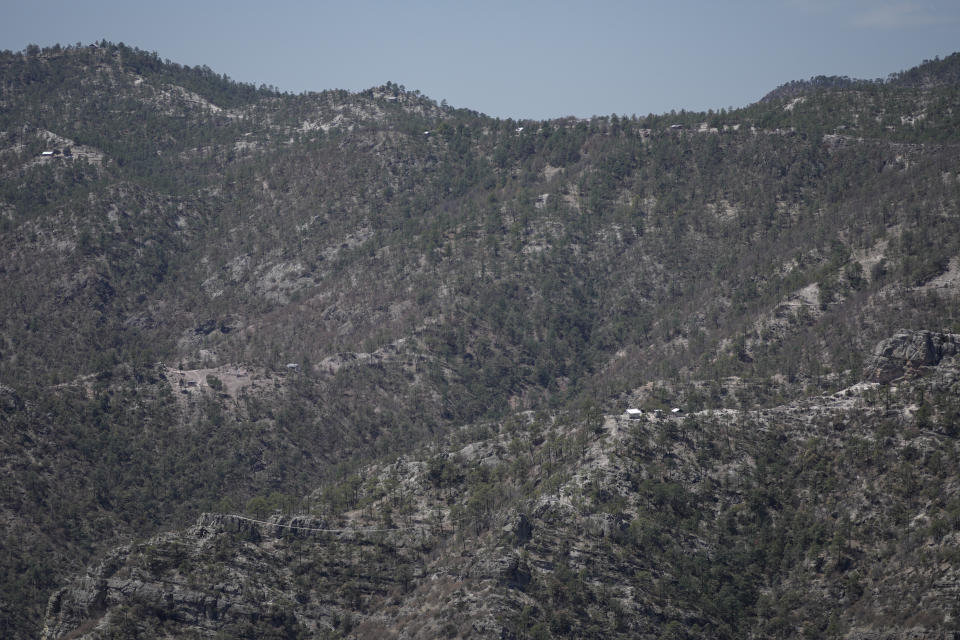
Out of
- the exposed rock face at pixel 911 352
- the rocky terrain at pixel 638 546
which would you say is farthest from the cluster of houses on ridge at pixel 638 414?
the exposed rock face at pixel 911 352

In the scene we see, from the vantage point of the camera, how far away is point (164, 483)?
595 ft

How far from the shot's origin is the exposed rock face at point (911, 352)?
14200 centimetres

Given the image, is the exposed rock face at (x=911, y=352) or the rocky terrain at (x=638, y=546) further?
the exposed rock face at (x=911, y=352)

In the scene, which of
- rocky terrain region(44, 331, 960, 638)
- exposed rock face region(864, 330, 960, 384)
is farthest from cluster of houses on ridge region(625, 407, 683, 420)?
exposed rock face region(864, 330, 960, 384)

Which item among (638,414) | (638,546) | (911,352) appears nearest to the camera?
(638,546)

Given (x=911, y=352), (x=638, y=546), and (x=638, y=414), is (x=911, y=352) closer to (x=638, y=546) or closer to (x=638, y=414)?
(x=638, y=414)

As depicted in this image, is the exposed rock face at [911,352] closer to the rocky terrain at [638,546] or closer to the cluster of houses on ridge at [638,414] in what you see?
the rocky terrain at [638,546]

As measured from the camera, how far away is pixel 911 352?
143375 mm

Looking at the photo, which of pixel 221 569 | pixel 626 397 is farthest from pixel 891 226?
pixel 221 569

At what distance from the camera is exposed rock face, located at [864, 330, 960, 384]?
142000 millimetres

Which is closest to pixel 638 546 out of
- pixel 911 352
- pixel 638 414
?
pixel 638 414

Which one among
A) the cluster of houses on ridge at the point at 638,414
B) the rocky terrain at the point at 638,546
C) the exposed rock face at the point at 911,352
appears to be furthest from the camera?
the cluster of houses on ridge at the point at 638,414

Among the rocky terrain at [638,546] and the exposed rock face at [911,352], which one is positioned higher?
the exposed rock face at [911,352]

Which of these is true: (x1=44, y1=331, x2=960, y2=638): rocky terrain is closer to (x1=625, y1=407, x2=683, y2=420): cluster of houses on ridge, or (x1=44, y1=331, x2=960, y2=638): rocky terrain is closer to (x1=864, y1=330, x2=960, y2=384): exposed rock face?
(x1=864, y1=330, x2=960, y2=384): exposed rock face
